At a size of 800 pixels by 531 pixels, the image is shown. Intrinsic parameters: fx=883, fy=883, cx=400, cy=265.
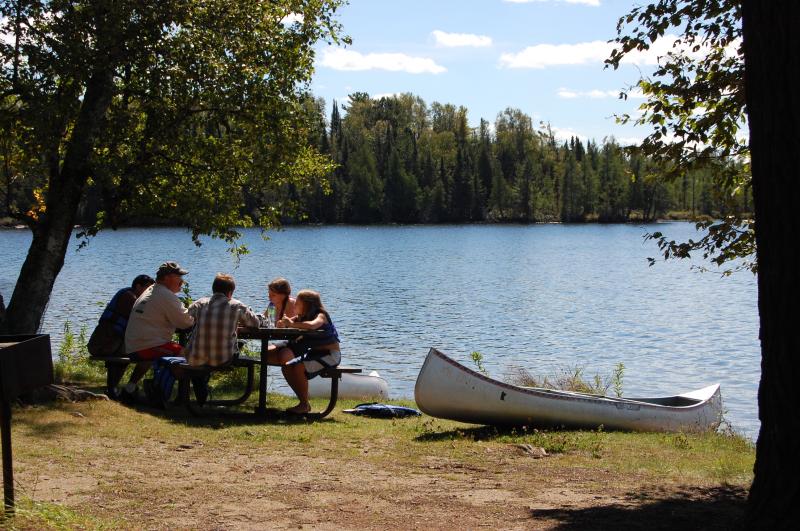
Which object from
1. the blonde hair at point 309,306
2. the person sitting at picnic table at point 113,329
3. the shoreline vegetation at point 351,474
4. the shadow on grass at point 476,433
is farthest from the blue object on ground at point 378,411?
the person sitting at picnic table at point 113,329

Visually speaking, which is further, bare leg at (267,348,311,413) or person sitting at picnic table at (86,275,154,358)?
person sitting at picnic table at (86,275,154,358)

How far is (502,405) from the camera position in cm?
1037

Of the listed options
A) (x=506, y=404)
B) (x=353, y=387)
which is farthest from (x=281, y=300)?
(x=353, y=387)

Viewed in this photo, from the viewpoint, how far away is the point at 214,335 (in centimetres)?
991

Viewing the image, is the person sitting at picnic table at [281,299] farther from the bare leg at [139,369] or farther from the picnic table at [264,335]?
the bare leg at [139,369]

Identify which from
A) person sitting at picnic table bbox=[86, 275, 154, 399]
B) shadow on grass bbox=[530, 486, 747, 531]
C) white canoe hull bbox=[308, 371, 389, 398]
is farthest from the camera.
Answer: white canoe hull bbox=[308, 371, 389, 398]

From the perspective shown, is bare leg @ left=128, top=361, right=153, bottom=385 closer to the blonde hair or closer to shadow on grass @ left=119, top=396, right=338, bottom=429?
shadow on grass @ left=119, top=396, right=338, bottom=429

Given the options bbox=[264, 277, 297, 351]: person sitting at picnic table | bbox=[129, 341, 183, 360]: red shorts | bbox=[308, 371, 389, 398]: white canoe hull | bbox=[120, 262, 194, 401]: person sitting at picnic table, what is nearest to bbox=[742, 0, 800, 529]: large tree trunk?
bbox=[264, 277, 297, 351]: person sitting at picnic table

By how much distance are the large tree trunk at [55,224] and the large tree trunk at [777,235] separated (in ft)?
A: 28.4

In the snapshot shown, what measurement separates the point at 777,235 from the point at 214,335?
677 cm

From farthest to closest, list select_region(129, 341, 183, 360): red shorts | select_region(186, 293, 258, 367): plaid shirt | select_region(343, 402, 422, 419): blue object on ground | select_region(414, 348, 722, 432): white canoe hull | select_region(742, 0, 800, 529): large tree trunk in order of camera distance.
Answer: select_region(343, 402, 422, 419): blue object on ground < select_region(129, 341, 183, 360): red shorts < select_region(414, 348, 722, 432): white canoe hull < select_region(186, 293, 258, 367): plaid shirt < select_region(742, 0, 800, 529): large tree trunk

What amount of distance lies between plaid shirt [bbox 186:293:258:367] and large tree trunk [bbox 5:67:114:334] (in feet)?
8.54

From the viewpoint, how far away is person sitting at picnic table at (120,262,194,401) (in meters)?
10.5

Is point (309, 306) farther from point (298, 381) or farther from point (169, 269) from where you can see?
point (169, 269)
